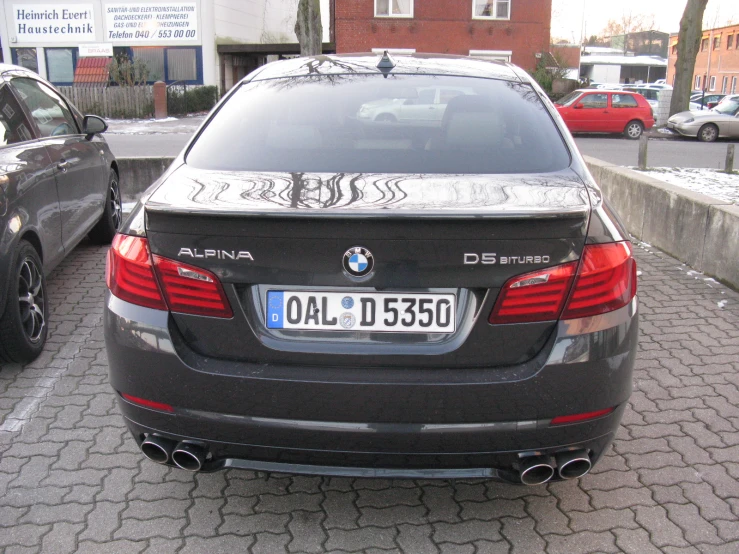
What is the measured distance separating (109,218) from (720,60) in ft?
247

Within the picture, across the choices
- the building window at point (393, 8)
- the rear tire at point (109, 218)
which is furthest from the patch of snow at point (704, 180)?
the building window at point (393, 8)

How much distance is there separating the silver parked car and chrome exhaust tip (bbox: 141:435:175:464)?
922 inches

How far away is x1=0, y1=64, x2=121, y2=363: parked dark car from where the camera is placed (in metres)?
4.02

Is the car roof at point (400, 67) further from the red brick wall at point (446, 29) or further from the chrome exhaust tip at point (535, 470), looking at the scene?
the red brick wall at point (446, 29)

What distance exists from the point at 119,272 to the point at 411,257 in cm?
99

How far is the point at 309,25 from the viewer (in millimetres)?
20953

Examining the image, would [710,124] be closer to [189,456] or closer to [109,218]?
[109,218]

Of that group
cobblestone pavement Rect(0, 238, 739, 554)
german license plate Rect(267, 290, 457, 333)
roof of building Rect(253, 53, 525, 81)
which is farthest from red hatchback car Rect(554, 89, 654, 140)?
german license plate Rect(267, 290, 457, 333)

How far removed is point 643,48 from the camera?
9706 cm

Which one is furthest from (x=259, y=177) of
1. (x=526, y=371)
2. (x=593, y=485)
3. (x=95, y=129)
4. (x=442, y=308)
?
(x=95, y=129)

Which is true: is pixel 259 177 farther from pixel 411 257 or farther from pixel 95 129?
pixel 95 129

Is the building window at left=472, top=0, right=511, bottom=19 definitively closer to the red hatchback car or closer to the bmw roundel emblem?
the red hatchback car

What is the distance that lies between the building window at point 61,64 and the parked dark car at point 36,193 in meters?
28.4

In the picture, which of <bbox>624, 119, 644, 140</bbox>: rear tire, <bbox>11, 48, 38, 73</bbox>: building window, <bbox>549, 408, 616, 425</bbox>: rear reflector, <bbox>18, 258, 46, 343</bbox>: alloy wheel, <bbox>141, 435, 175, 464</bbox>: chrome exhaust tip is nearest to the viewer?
<bbox>549, 408, 616, 425</bbox>: rear reflector
